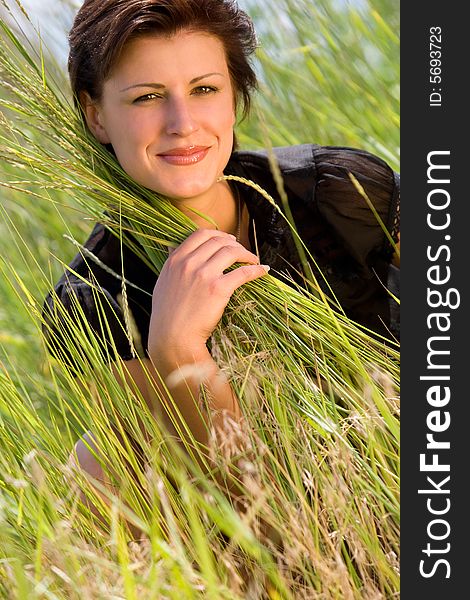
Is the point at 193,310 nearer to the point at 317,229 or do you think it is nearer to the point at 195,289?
the point at 195,289

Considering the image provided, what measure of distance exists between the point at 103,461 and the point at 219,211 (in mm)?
702

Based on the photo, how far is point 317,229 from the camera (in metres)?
2.01

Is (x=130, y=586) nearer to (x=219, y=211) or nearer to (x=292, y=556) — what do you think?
(x=292, y=556)

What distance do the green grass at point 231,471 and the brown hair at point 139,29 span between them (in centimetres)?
12

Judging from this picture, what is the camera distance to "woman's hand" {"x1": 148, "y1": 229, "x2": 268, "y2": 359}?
1.55 meters

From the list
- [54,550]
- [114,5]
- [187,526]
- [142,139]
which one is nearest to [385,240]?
[142,139]

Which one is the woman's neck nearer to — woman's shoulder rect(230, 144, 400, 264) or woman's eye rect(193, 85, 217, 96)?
woman's shoulder rect(230, 144, 400, 264)

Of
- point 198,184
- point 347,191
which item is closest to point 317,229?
point 347,191

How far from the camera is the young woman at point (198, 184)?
5.15 feet

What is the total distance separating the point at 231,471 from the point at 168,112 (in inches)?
26.5

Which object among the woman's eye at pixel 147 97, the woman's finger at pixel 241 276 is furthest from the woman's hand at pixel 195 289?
the woman's eye at pixel 147 97

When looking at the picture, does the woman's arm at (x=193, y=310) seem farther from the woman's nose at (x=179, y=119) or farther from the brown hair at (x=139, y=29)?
the brown hair at (x=139, y=29)

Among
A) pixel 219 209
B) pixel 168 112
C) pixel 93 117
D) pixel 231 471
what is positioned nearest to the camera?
pixel 231 471

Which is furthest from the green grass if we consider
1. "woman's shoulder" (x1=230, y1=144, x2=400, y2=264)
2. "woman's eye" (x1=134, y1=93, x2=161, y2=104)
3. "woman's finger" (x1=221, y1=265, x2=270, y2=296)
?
"woman's shoulder" (x1=230, y1=144, x2=400, y2=264)
